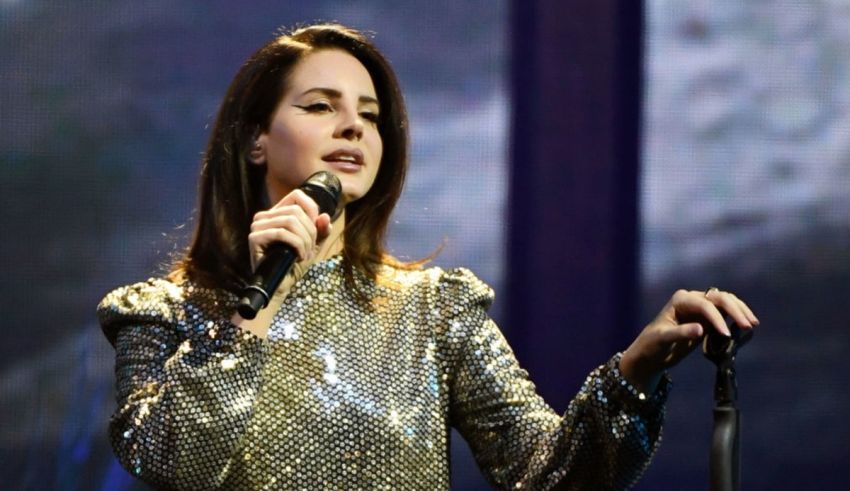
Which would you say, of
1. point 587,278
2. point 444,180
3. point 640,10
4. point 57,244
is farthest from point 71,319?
point 640,10

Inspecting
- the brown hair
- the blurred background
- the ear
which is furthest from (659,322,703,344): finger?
the blurred background

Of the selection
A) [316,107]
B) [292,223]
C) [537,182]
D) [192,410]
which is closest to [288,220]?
[292,223]

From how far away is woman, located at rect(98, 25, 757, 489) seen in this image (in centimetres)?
174

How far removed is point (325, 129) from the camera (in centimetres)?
196

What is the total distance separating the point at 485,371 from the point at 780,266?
31.9 inches

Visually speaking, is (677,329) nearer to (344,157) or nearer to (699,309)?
(699,309)

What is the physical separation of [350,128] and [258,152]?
17 cm

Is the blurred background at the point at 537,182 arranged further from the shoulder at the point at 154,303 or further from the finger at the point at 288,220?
the finger at the point at 288,220

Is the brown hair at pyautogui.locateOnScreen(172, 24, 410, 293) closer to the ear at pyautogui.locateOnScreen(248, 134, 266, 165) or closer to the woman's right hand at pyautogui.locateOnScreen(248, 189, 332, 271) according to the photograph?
the ear at pyautogui.locateOnScreen(248, 134, 266, 165)

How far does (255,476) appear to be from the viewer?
5.94 ft

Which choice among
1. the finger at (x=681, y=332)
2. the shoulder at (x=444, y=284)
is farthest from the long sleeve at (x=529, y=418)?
the finger at (x=681, y=332)

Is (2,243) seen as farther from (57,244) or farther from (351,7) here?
(351,7)

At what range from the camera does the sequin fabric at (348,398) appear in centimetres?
174

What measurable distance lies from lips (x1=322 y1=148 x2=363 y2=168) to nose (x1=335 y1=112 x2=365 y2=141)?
0.02 metres
